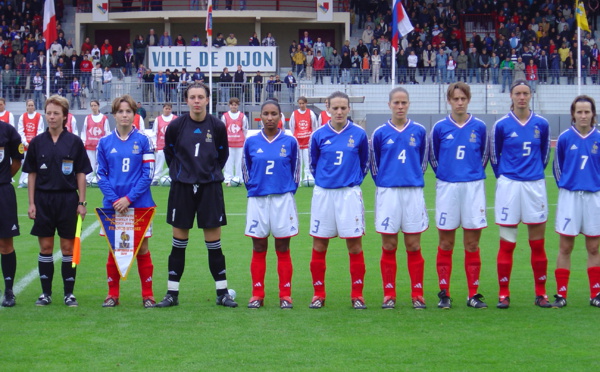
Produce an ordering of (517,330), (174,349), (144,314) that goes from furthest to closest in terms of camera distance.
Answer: (144,314)
(517,330)
(174,349)

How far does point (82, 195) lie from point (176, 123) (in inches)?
46.6

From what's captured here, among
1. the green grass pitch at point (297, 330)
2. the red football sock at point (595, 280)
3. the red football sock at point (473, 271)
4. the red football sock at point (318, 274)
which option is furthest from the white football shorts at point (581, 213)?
the red football sock at point (318, 274)

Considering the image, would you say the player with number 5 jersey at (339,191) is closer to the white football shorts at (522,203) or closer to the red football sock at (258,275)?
the red football sock at (258,275)

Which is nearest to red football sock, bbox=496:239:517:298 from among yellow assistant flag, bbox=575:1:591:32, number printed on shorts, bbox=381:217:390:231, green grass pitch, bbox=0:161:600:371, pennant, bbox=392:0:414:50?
green grass pitch, bbox=0:161:600:371

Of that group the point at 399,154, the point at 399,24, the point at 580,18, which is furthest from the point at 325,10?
the point at 399,154

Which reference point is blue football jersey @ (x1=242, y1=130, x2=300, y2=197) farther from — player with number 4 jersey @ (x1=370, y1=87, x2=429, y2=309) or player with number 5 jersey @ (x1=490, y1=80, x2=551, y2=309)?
player with number 5 jersey @ (x1=490, y1=80, x2=551, y2=309)

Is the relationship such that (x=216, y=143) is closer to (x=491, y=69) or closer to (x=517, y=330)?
(x=517, y=330)

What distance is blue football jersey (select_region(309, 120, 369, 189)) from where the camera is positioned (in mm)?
8500

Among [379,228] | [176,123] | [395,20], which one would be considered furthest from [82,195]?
[395,20]

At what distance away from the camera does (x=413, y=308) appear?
8562 mm

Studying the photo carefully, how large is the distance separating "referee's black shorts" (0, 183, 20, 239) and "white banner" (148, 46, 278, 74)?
3204 cm

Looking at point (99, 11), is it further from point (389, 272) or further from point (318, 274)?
point (389, 272)

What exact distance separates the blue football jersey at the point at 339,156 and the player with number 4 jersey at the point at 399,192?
186mm

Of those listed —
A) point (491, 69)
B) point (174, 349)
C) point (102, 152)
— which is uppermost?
point (491, 69)
